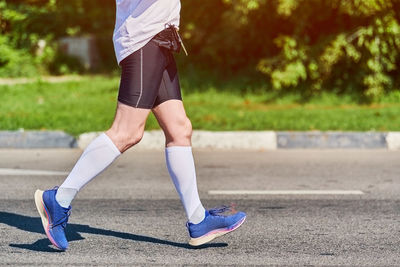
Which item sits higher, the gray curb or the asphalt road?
the asphalt road

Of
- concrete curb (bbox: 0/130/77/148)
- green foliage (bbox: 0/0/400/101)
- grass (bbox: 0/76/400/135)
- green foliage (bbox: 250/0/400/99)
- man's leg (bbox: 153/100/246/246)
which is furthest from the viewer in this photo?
green foliage (bbox: 0/0/400/101)

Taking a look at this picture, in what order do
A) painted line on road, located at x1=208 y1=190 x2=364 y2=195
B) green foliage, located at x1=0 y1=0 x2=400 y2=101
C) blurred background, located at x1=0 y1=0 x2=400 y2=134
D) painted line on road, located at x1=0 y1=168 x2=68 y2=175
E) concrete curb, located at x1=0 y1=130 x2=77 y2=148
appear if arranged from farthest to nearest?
green foliage, located at x1=0 y1=0 x2=400 y2=101 < blurred background, located at x1=0 y1=0 x2=400 y2=134 < concrete curb, located at x1=0 y1=130 x2=77 y2=148 < painted line on road, located at x1=0 y1=168 x2=68 y2=175 < painted line on road, located at x1=208 y1=190 x2=364 y2=195

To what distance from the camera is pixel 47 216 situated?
14.6 feet

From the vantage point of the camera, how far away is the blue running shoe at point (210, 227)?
4.53 meters

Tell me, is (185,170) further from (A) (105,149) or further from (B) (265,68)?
(B) (265,68)

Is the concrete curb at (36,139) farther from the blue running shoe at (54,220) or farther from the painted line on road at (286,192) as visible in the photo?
the blue running shoe at (54,220)

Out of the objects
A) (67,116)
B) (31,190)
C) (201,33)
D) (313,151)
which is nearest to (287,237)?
(31,190)

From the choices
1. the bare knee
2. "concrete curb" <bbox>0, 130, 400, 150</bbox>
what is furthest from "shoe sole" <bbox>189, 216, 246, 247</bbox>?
"concrete curb" <bbox>0, 130, 400, 150</bbox>

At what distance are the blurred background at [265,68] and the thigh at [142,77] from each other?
5085 millimetres

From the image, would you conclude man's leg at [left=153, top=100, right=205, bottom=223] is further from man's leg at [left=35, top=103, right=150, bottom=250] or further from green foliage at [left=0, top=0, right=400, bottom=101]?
green foliage at [left=0, top=0, right=400, bottom=101]

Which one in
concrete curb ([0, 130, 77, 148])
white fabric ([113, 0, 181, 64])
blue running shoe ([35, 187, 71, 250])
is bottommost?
concrete curb ([0, 130, 77, 148])

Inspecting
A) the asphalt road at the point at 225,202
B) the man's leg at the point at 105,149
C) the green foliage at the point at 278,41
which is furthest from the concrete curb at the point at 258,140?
the man's leg at the point at 105,149

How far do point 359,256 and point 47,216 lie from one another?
61.0 inches

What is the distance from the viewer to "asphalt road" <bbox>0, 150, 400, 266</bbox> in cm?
443
